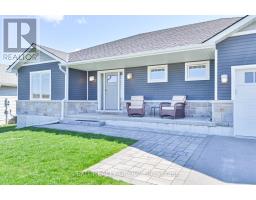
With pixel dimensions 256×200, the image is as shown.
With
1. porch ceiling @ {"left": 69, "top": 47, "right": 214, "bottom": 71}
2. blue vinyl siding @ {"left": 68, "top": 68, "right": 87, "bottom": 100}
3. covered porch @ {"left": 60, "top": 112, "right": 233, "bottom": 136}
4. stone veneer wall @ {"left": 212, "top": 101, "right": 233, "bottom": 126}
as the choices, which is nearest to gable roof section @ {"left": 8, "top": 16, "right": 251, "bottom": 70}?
porch ceiling @ {"left": 69, "top": 47, "right": 214, "bottom": 71}

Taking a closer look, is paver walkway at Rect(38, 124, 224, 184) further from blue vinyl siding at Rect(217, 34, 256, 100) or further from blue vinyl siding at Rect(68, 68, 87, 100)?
blue vinyl siding at Rect(68, 68, 87, 100)

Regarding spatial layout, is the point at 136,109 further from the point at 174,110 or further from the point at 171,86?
the point at 171,86

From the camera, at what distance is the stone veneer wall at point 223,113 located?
6094 mm

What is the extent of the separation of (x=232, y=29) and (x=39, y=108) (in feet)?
31.0

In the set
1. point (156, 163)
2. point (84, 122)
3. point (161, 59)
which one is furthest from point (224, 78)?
point (84, 122)

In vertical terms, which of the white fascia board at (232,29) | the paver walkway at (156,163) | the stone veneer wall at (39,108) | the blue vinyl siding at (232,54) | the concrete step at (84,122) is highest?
the white fascia board at (232,29)

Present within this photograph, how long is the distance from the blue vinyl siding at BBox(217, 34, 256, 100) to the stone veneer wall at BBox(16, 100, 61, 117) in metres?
7.29

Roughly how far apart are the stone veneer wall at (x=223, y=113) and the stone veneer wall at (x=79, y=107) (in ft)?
20.6

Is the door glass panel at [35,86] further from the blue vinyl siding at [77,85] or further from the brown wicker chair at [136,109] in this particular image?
the brown wicker chair at [136,109]

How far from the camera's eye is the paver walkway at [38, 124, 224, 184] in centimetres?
304

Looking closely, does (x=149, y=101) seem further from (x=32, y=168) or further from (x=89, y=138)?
(x=32, y=168)

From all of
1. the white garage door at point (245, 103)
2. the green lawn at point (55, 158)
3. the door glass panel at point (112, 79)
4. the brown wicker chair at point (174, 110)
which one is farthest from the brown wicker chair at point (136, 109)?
the white garage door at point (245, 103)

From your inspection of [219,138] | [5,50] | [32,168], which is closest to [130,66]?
[219,138]

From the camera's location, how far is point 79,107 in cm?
1024
